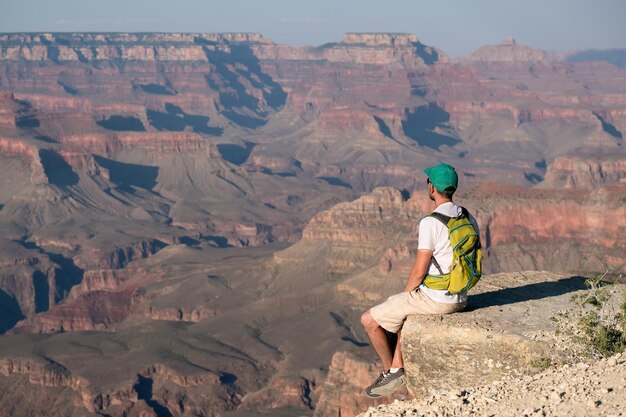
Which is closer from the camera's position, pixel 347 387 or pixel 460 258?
pixel 460 258

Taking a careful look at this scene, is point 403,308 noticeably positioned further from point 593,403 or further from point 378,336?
point 593,403

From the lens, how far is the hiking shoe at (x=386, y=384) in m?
21.5

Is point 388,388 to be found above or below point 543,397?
below

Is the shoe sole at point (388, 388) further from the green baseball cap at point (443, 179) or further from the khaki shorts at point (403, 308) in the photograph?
the green baseball cap at point (443, 179)

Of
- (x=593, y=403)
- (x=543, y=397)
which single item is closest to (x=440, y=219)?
(x=543, y=397)

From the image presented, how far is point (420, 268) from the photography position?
20.6 metres

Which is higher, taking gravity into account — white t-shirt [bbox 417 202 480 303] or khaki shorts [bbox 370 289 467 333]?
white t-shirt [bbox 417 202 480 303]

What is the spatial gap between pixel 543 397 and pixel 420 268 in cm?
395

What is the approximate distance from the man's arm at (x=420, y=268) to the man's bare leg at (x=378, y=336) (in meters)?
1.09

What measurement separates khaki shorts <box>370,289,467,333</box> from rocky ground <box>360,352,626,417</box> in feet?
6.05

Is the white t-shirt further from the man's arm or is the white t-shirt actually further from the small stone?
the small stone

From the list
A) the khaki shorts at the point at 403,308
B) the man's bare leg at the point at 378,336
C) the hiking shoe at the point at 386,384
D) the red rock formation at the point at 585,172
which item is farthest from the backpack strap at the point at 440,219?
the red rock formation at the point at 585,172

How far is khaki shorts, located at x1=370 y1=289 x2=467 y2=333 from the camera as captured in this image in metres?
21.4

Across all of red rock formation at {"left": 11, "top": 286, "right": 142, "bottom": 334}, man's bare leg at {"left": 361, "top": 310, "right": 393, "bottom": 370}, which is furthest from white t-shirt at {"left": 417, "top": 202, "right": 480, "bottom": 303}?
red rock formation at {"left": 11, "top": 286, "right": 142, "bottom": 334}
